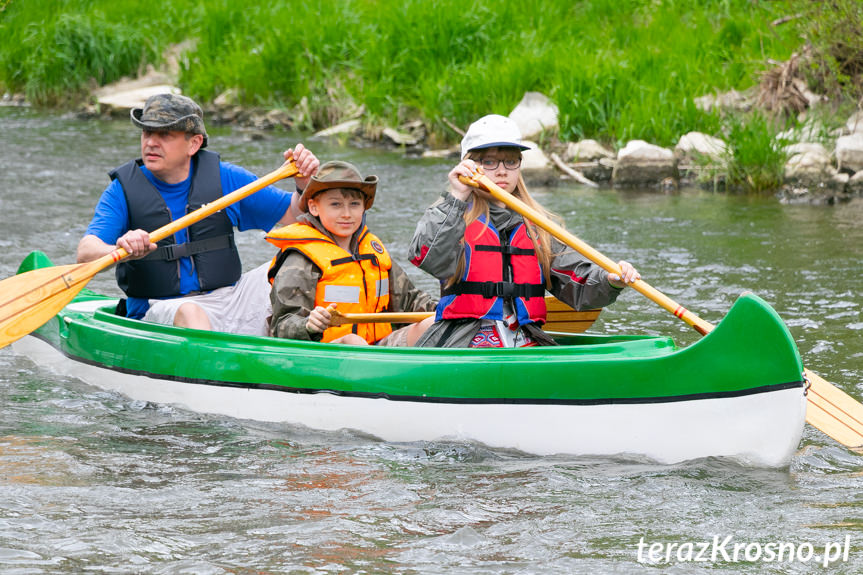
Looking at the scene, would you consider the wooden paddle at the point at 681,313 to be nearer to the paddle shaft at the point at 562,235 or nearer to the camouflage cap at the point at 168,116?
the paddle shaft at the point at 562,235

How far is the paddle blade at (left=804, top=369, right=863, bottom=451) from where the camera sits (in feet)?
12.3

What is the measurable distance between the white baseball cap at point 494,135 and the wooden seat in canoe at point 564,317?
0.86 meters

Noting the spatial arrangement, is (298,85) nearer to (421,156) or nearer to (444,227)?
(421,156)

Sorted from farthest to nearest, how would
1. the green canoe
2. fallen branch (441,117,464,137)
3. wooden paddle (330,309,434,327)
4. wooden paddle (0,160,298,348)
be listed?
fallen branch (441,117,464,137) → wooden paddle (0,160,298,348) → wooden paddle (330,309,434,327) → the green canoe

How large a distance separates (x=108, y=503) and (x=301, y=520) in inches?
23.1

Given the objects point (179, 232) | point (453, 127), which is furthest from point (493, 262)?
point (453, 127)

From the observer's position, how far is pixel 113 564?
2.91m

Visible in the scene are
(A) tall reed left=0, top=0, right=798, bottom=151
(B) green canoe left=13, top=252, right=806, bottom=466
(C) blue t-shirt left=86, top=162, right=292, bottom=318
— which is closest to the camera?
(B) green canoe left=13, top=252, right=806, bottom=466

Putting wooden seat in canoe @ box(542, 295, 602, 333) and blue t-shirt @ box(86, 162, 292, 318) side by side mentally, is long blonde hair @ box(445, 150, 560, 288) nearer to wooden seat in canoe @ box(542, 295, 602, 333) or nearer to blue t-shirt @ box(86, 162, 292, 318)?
wooden seat in canoe @ box(542, 295, 602, 333)

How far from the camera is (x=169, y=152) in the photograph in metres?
4.50

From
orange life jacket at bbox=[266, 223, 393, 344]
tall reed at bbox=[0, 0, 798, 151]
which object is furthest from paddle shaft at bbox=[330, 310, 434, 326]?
tall reed at bbox=[0, 0, 798, 151]

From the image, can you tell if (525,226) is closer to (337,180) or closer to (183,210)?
(337,180)

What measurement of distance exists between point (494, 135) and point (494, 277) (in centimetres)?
48

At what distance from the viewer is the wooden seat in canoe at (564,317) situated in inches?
179
